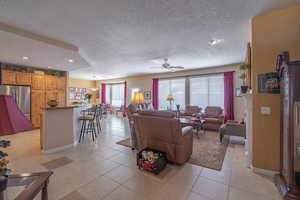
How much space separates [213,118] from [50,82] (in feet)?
23.0

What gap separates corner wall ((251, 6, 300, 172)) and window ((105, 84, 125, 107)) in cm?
782

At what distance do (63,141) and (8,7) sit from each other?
9.18ft

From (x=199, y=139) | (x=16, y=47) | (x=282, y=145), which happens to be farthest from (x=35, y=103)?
(x=282, y=145)

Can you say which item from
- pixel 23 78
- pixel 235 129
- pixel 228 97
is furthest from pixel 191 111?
pixel 23 78

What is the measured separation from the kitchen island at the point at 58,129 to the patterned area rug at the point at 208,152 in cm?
135

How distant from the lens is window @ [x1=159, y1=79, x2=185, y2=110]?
21.8 ft

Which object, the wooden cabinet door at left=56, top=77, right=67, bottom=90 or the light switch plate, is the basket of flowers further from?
the wooden cabinet door at left=56, top=77, right=67, bottom=90

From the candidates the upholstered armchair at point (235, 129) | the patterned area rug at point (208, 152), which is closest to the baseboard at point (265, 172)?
the patterned area rug at point (208, 152)

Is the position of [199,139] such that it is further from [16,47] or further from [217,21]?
[16,47]

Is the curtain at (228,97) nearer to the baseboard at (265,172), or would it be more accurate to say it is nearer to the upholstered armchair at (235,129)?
the upholstered armchair at (235,129)

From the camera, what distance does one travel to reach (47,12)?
2018 millimetres

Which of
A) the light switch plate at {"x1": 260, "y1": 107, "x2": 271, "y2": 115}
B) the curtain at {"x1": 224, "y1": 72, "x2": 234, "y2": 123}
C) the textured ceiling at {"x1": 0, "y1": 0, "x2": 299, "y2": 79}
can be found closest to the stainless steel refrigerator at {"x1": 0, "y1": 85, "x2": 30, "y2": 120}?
the textured ceiling at {"x1": 0, "y1": 0, "x2": 299, "y2": 79}

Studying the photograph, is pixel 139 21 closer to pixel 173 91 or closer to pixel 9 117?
pixel 9 117

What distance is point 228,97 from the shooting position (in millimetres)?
5301
